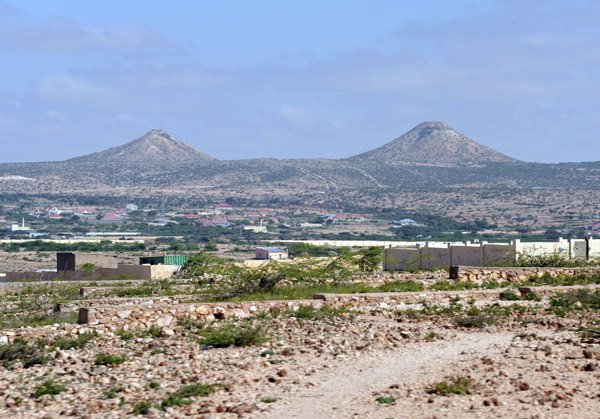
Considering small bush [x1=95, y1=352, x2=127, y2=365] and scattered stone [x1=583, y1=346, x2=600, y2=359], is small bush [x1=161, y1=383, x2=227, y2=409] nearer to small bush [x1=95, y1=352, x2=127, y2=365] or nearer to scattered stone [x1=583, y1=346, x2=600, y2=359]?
small bush [x1=95, y1=352, x2=127, y2=365]

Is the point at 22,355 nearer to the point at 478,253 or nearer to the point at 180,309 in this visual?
the point at 180,309

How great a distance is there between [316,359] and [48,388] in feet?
13.4

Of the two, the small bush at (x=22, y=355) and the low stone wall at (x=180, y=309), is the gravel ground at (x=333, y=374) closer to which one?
the small bush at (x=22, y=355)

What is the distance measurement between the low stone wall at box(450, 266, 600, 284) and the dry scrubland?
4835 millimetres

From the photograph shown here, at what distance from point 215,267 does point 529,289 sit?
1488 cm

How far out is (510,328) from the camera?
17.1 meters

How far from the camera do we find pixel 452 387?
445 inches

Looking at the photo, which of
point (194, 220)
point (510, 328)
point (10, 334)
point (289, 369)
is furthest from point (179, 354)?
point (194, 220)

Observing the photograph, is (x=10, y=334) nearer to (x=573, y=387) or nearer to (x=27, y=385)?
(x=27, y=385)

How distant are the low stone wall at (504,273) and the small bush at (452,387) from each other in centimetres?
1435

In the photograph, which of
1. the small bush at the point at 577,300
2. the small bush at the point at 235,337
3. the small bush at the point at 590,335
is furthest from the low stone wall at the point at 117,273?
the small bush at the point at 590,335

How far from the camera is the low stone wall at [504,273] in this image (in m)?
26.6

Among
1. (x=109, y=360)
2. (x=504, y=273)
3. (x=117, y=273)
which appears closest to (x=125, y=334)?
(x=109, y=360)

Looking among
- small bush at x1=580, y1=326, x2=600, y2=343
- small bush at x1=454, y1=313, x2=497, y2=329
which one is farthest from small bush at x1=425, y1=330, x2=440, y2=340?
small bush at x1=580, y1=326, x2=600, y2=343
